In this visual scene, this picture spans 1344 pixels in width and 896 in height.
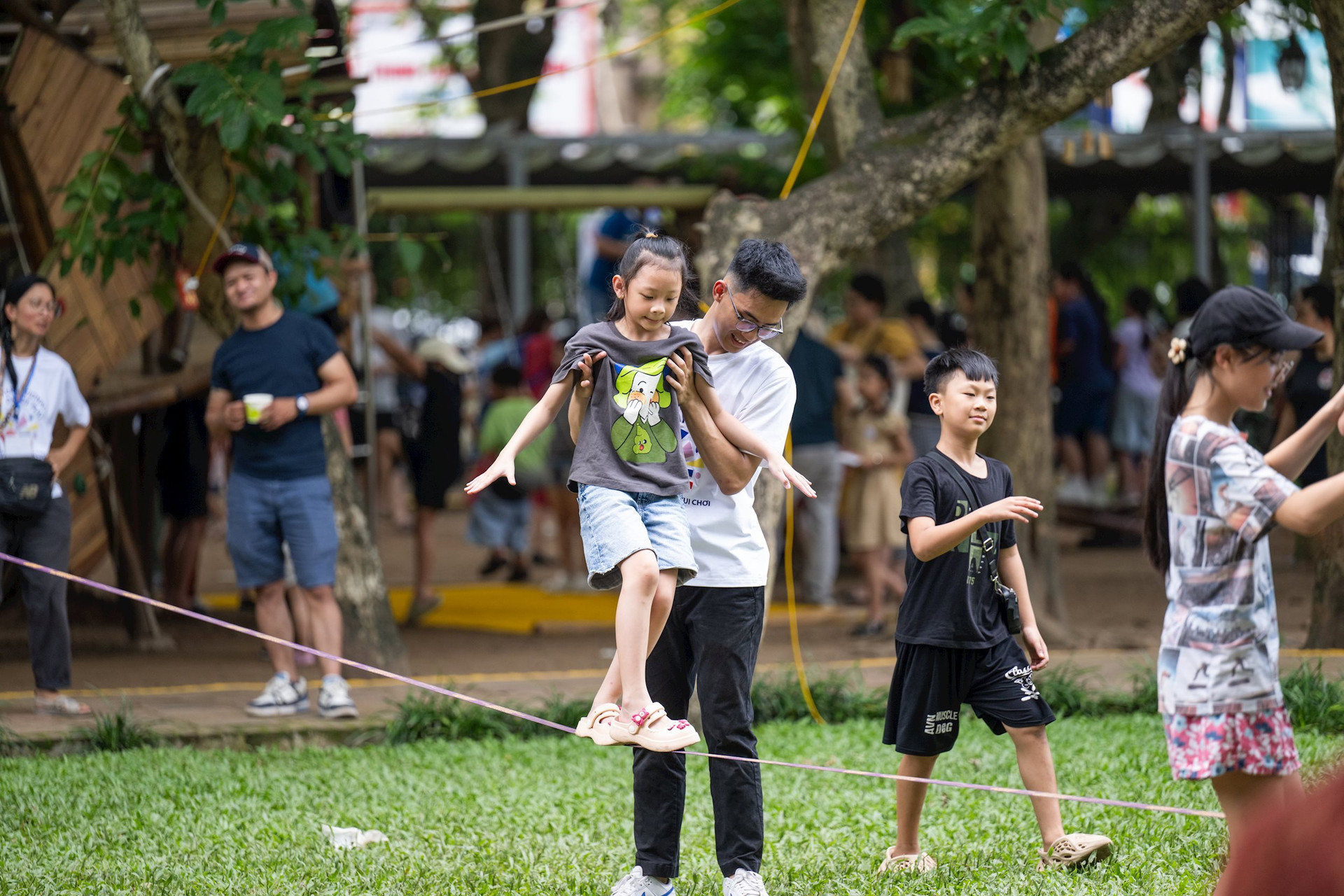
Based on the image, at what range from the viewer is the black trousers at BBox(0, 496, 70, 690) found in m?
6.27

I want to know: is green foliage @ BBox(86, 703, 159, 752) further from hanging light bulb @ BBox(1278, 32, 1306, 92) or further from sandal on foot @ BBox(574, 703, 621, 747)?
hanging light bulb @ BBox(1278, 32, 1306, 92)

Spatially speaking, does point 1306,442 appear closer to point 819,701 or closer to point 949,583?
point 949,583

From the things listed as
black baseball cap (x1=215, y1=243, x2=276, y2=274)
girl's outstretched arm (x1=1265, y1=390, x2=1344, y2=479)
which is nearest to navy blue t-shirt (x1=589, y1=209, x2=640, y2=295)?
black baseball cap (x1=215, y1=243, x2=276, y2=274)

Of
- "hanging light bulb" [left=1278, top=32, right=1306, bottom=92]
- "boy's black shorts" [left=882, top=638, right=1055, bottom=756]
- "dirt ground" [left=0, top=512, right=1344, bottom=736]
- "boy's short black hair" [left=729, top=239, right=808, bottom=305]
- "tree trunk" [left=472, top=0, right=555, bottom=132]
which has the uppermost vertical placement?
"tree trunk" [left=472, top=0, right=555, bottom=132]

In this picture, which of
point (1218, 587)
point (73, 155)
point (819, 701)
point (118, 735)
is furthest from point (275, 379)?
point (1218, 587)


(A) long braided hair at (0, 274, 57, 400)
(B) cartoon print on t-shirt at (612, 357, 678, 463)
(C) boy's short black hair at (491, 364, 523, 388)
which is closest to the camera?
(B) cartoon print on t-shirt at (612, 357, 678, 463)

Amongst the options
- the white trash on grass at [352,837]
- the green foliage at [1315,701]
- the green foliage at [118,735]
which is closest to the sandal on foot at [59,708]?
the green foliage at [118,735]

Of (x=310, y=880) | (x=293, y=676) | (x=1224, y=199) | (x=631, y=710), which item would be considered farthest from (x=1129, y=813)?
(x=1224, y=199)

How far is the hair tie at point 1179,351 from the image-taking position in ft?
11.0

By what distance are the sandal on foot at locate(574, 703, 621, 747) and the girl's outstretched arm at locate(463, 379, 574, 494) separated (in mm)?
607

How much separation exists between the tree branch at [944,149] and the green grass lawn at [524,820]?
2168 millimetres

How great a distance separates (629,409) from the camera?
3721 mm

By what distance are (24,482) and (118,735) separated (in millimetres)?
1112

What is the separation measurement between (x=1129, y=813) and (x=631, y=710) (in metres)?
2.23
